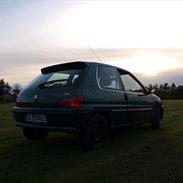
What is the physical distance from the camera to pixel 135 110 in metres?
7.81

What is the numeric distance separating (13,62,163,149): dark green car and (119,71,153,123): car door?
0.09 ft

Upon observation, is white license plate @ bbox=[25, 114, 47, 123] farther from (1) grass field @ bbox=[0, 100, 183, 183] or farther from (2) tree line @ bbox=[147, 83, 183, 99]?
(2) tree line @ bbox=[147, 83, 183, 99]

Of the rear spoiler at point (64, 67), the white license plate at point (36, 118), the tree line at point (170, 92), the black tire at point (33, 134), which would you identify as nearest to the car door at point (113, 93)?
the rear spoiler at point (64, 67)

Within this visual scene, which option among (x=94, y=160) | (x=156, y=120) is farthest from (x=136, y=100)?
(x=94, y=160)

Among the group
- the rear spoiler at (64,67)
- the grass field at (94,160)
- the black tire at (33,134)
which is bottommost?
the grass field at (94,160)

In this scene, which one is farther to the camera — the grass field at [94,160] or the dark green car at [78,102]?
the dark green car at [78,102]

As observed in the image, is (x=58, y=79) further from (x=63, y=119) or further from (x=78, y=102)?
(x=63, y=119)

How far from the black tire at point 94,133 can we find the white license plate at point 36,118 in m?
0.74

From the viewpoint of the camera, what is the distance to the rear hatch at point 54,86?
19.8 ft

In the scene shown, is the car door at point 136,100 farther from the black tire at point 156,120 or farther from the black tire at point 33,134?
the black tire at point 33,134

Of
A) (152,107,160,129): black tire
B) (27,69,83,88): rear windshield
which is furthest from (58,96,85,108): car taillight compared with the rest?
(152,107,160,129): black tire

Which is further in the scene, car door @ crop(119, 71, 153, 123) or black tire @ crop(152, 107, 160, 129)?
black tire @ crop(152, 107, 160, 129)

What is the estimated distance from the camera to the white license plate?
6.15 m

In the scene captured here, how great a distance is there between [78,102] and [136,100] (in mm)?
2367
